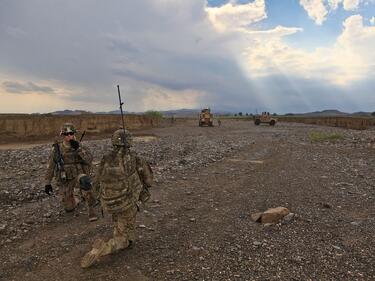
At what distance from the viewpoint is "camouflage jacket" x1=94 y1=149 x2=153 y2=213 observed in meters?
5.92

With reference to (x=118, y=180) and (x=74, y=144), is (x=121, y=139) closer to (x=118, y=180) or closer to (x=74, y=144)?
(x=118, y=180)

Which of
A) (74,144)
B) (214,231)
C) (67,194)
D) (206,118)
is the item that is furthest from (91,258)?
(206,118)

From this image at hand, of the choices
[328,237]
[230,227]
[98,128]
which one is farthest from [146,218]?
[98,128]

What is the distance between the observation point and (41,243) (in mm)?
6797

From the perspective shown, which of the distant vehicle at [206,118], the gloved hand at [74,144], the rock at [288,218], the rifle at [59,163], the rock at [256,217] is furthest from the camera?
the distant vehicle at [206,118]

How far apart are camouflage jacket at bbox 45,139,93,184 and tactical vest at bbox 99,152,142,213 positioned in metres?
2.66

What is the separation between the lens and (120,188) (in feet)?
19.5

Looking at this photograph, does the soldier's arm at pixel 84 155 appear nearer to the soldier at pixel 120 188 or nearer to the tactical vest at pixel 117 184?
the soldier at pixel 120 188

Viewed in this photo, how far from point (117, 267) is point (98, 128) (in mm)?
40951

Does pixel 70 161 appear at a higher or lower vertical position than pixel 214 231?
higher

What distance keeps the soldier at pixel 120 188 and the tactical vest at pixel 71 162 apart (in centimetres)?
256

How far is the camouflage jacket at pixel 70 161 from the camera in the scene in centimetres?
831

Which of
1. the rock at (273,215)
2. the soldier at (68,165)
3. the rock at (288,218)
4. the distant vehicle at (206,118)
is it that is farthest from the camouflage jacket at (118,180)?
the distant vehicle at (206,118)

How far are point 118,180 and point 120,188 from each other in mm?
128
